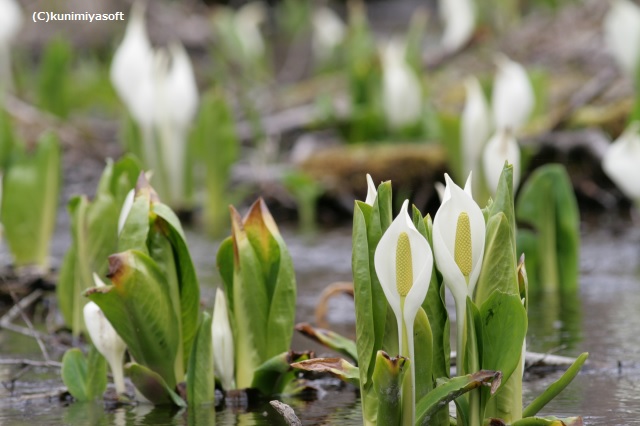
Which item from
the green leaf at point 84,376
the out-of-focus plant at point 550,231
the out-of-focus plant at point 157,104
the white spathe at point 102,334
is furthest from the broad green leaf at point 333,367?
the out-of-focus plant at point 157,104

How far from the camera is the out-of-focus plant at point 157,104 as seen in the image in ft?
16.5

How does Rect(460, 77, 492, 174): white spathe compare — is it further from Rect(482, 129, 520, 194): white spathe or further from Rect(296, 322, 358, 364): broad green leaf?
Rect(296, 322, 358, 364): broad green leaf

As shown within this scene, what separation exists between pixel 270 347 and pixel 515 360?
26.8 inches

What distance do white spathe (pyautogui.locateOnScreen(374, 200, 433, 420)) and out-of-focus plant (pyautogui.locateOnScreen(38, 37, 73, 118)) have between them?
17.9ft

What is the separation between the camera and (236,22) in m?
8.37

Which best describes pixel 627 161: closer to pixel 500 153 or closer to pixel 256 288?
pixel 500 153

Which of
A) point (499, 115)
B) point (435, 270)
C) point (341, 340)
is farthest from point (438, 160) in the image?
point (435, 270)

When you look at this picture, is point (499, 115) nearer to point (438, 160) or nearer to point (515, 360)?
point (438, 160)

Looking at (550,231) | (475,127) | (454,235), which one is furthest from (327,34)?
(454,235)

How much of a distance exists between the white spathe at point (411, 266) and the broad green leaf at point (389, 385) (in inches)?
3.0

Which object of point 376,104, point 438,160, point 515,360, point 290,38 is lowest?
point 515,360

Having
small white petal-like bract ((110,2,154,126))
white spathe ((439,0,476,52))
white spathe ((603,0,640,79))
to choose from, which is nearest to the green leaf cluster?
small white petal-like bract ((110,2,154,126))

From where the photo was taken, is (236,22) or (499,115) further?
(236,22)

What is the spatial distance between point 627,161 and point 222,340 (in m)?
2.25
